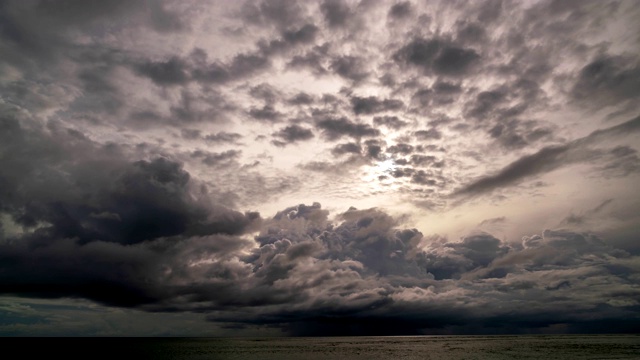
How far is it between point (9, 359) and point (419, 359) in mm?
139697

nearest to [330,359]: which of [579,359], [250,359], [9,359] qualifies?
[250,359]

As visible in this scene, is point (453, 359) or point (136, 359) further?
point (136, 359)

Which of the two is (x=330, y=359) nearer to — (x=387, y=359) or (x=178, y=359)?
(x=387, y=359)

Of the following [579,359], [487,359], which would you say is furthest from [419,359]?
[579,359]

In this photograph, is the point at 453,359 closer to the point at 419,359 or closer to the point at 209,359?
the point at 419,359

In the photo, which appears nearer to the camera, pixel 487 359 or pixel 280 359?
pixel 487 359

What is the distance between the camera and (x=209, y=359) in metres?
135

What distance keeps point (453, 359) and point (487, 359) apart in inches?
402

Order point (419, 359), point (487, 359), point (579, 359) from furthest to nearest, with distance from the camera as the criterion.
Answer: point (419, 359)
point (487, 359)
point (579, 359)

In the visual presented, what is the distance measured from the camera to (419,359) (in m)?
134

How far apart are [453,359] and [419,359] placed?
11.2 m

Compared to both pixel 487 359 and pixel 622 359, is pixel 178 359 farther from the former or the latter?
pixel 622 359

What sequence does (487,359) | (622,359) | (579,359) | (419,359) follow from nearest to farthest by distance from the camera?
(622,359), (579,359), (487,359), (419,359)

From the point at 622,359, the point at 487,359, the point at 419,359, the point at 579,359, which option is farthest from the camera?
the point at 419,359
